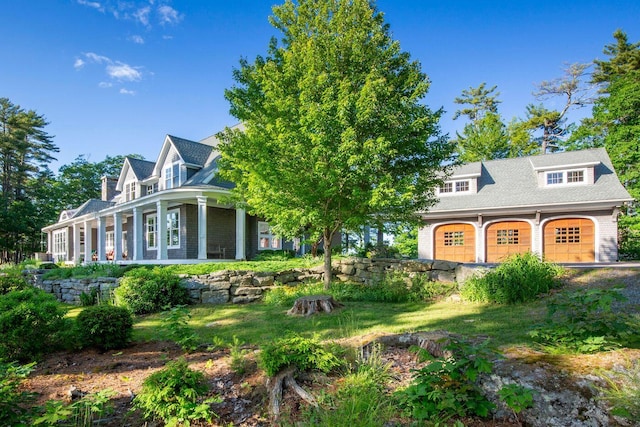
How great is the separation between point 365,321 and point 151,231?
1629cm

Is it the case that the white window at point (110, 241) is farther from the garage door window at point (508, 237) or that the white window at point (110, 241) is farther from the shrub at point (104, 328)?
the garage door window at point (508, 237)

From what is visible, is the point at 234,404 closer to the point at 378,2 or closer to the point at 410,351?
the point at 410,351

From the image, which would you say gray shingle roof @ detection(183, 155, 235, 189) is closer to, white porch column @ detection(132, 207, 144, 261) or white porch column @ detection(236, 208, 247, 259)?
white porch column @ detection(236, 208, 247, 259)

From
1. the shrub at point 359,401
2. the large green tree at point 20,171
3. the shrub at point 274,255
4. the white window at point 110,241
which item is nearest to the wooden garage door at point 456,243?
the shrub at point 274,255

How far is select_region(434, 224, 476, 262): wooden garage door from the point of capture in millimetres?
18109

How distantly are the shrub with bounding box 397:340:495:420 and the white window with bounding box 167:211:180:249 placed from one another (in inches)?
623

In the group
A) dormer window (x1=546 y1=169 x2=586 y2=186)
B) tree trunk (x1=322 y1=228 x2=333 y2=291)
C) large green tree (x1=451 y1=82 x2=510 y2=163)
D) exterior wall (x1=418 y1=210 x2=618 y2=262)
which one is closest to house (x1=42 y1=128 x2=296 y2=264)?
tree trunk (x1=322 y1=228 x2=333 y2=291)

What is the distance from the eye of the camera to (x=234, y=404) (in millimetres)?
3287

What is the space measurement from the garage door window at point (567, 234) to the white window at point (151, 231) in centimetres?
2005

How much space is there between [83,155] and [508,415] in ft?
170

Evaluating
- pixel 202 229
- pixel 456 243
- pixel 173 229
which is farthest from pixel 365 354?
pixel 456 243

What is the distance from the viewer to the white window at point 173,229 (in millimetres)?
16844

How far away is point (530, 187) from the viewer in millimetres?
17484

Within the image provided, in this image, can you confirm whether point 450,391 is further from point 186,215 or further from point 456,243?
point 456,243
